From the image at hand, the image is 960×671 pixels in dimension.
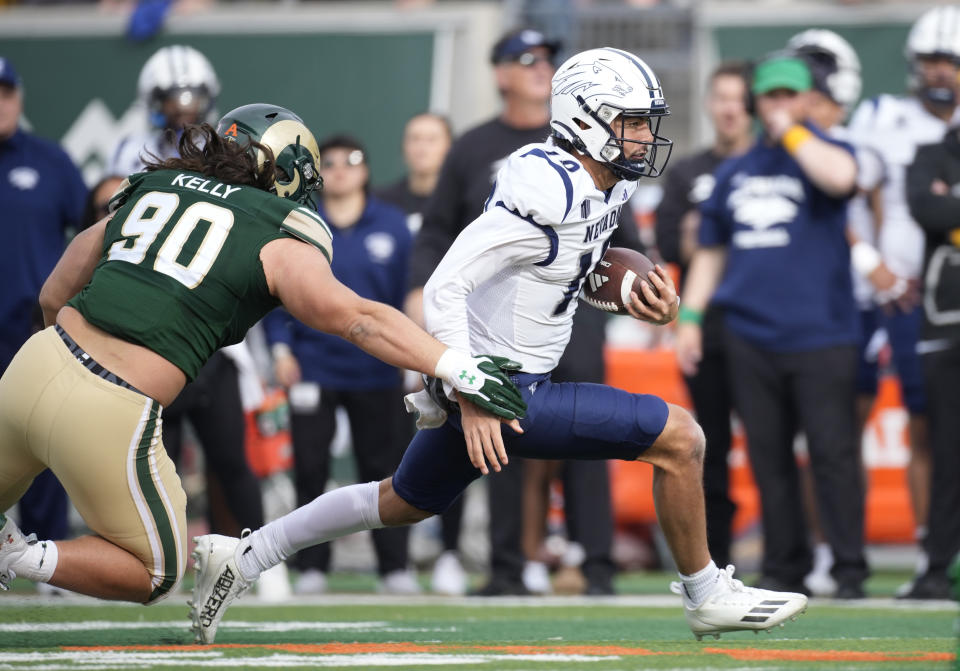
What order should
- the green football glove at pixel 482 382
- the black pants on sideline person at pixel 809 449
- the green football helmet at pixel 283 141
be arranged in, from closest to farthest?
the green football glove at pixel 482 382
the green football helmet at pixel 283 141
the black pants on sideline person at pixel 809 449

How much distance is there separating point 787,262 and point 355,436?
2.26 metres

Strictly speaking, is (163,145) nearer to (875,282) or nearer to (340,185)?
(340,185)

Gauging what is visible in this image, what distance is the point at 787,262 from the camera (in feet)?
23.7

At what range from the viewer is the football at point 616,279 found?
4953 mm

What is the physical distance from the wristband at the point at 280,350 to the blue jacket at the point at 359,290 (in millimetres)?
30

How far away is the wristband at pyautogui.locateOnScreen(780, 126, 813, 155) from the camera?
279 inches

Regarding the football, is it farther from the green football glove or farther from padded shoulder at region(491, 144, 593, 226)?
the green football glove

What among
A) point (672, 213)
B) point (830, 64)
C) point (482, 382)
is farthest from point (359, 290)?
point (482, 382)

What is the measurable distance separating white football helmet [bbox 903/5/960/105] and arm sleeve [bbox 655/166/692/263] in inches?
49.9

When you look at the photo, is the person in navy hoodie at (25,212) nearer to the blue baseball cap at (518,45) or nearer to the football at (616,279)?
the blue baseball cap at (518,45)

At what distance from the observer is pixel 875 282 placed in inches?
302

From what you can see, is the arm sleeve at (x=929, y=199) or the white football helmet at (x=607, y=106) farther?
the arm sleeve at (x=929, y=199)

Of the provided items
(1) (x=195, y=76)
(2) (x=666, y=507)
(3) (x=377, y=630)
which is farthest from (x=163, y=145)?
(2) (x=666, y=507)

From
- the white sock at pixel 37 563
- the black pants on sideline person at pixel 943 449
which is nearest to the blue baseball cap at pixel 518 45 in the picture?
the black pants on sideline person at pixel 943 449
